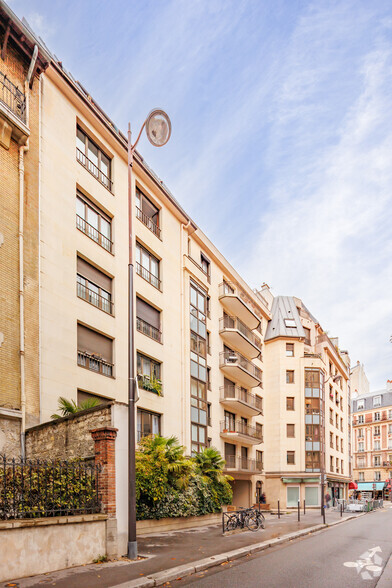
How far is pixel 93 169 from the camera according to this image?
2233 cm

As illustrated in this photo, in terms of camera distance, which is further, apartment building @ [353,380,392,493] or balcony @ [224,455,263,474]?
apartment building @ [353,380,392,493]

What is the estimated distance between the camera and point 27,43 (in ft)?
57.4

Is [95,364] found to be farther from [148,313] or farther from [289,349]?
[289,349]

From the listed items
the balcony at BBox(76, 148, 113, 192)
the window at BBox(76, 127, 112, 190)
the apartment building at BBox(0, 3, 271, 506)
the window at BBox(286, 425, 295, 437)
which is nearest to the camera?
the apartment building at BBox(0, 3, 271, 506)

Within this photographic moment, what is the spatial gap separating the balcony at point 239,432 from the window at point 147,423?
398 inches

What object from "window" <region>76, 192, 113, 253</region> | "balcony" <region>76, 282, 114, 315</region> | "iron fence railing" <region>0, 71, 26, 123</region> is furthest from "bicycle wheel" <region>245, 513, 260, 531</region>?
"iron fence railing" <region>0, 71, 26, 123</region>

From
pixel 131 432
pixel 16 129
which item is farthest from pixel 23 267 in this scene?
pixel 131 432

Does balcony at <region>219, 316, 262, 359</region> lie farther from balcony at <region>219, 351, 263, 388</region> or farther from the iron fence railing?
the iron fence railing

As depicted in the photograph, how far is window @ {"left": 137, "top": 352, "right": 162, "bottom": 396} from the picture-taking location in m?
24.0

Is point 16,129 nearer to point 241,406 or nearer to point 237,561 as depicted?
point 237,561

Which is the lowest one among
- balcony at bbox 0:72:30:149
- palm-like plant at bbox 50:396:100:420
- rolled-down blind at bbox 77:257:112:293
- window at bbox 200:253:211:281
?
palm-like plant at bbox 50:396:100:420

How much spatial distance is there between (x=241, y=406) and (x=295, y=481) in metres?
12.2

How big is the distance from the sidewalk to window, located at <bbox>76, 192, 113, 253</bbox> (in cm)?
1118

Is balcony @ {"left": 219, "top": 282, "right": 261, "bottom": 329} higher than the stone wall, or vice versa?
balcony @ {"left": 219, "top": 282, "right": 261, "bottom": 329}
